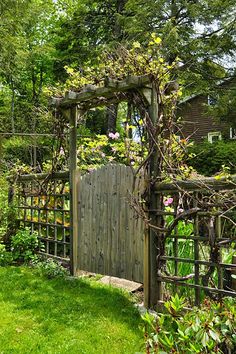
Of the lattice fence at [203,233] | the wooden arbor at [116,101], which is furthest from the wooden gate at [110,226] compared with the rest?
the lattice fence at [203,233]

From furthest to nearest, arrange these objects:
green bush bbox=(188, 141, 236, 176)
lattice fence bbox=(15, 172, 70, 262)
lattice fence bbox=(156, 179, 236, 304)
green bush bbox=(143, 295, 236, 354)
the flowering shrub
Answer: green bush bbox=(188, 141, 236, 176) → lattice fence bbox=(15, 172, 70, 262) → the flowering shrub → lattice fence bbox=(156, 179, 236, 304) → green bush bbox=(143, 295, 236, 354)

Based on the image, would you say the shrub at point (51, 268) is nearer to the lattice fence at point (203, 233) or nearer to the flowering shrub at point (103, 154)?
the flowering shrub at point (103, 154)

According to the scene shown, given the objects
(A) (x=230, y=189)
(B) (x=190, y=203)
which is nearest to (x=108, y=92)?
(B) (x=190, y=203)

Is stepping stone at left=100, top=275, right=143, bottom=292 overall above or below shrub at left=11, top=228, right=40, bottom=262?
below

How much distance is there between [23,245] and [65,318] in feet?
7.63

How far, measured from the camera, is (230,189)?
3164mm

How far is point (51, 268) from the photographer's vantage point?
504 cm

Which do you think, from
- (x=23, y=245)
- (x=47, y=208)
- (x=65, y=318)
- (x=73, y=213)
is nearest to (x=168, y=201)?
(x=73, y=213)

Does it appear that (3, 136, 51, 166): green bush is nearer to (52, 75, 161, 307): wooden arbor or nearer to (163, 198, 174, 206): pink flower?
(52, 75, 161, 307): wooden arbor

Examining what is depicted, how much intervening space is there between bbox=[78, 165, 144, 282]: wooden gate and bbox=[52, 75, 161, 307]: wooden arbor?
0.11 meters

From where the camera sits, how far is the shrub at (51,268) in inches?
195

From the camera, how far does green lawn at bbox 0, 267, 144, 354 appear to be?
3.03 metres

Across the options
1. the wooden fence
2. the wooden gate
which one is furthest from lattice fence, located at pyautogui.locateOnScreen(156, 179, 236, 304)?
the wooden gate

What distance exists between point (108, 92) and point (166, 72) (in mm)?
739
